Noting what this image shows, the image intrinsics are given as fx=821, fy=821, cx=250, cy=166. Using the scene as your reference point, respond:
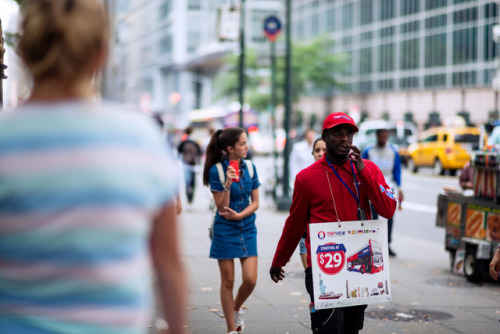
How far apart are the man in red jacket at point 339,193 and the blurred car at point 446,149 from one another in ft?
91.1

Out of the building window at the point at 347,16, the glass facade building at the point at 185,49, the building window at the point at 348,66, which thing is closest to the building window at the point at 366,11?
the building window at the point at 347,16

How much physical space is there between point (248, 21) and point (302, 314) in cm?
9048

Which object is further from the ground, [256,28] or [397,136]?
[256,28]

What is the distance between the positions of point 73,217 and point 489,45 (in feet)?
180

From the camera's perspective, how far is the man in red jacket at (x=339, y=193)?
4820 mm

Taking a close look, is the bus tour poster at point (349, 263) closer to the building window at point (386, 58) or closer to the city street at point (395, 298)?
the city street at point (395, 298)

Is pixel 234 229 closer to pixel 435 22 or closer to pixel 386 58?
pixel 435 22

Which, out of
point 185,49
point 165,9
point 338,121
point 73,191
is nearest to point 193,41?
point 185,49

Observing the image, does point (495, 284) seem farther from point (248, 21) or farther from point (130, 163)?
point (248, 21)

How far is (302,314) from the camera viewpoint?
7.67 meters

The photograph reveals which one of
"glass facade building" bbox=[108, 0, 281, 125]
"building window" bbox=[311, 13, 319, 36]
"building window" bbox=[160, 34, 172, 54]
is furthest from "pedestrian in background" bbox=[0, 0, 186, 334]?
"building window" bbox=[160, 34, 172, 54]

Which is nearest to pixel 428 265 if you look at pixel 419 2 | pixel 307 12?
pixel 419 2

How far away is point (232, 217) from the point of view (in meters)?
6.52

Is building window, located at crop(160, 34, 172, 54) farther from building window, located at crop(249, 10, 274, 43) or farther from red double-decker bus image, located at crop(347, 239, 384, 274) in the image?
red double-decker bus image, located at crop(347, 239, 384, 274)
